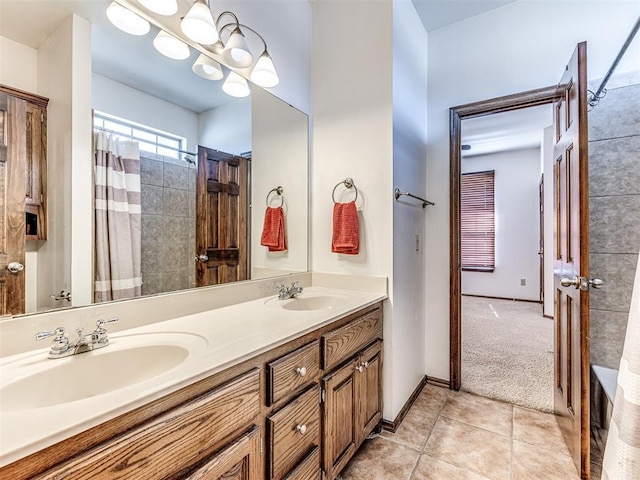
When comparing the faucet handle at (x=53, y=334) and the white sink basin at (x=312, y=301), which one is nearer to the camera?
the faucet handle at (x=53, y=334)

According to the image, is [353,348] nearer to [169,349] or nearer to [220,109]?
[169,349]

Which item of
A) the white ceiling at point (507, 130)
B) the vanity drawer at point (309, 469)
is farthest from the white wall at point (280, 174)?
the white ceiling at point (507, 130)

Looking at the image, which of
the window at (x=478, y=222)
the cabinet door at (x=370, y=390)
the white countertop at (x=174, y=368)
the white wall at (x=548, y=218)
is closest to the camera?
the white countertop at (x=174, y=368)

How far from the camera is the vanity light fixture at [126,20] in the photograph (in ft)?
3.69

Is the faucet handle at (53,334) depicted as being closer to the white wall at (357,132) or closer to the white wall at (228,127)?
the white wall at (228,127)

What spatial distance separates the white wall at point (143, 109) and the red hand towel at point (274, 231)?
0.62 meters

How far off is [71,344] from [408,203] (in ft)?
5.90

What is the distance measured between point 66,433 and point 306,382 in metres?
0.77

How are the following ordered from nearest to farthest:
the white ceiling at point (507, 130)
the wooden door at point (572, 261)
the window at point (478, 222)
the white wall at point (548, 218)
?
1. the wooden door at point (572, 261)
2. the white ceiling at point (507, 130)
3. the white wall at point (548, 218)
4. the window at point (478, 222)

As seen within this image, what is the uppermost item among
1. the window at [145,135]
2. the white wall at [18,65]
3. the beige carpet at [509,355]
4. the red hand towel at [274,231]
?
the white wall at [18,65]

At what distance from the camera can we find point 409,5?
80.5 inches

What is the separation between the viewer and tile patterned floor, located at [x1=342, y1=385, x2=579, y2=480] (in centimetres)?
148

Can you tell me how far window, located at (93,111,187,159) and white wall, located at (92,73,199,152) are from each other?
2cm

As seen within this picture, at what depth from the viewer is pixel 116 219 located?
1160mm
